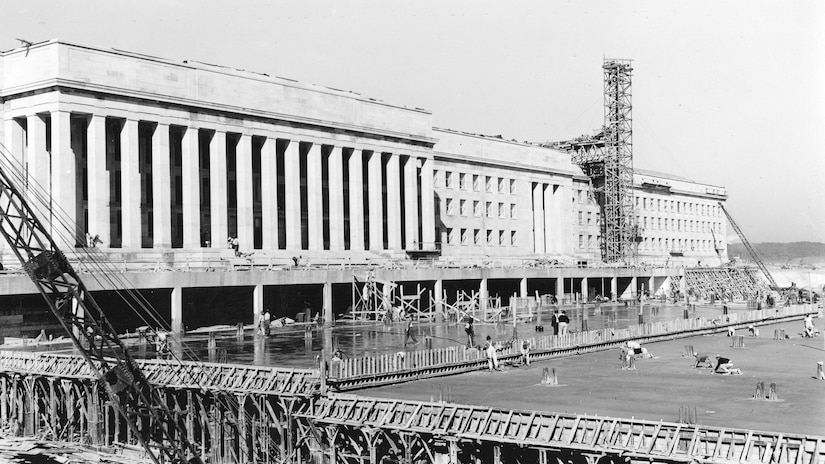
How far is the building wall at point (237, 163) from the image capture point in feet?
→ 242

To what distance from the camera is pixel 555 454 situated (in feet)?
91.9

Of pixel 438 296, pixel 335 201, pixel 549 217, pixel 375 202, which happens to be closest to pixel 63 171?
pixel 335 201

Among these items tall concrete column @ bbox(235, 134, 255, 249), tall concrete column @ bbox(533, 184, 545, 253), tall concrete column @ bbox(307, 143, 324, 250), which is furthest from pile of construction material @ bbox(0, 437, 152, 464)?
tall concrete column @ bbox(533, 184, 545, 253)

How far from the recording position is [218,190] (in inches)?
3278

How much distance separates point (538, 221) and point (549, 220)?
2752 mm

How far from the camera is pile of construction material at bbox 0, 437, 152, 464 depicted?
4000 centimetres

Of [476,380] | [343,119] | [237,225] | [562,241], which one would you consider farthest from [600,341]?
[562,241]

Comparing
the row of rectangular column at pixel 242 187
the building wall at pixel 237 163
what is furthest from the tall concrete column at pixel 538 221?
the row of rectangular column at pixel 242 187

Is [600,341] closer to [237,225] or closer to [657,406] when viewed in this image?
[657,406]

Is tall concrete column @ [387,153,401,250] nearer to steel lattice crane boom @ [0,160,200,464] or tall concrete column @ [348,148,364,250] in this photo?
tall concrete column @ [348,148,364,250]

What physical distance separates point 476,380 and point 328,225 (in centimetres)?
5751

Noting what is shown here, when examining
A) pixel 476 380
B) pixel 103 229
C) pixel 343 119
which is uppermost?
pixel 343 119

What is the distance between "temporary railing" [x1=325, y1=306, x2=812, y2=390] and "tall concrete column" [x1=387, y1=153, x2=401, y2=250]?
134ft

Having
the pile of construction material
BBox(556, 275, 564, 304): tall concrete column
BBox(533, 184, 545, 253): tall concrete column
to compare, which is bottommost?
the pile of construction material
